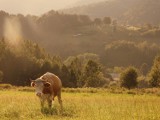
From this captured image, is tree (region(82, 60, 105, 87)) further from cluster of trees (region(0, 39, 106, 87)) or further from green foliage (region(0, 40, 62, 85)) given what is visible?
green foliage (region(0, 40, 62, 85))

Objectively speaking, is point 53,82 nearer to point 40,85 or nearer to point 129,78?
point 40,85

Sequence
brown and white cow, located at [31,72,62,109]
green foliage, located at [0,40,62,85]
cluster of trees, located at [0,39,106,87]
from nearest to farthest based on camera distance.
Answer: brown and white cow, located at [31,72,62,109] → green foliage, located at [0,40,62,85] → cluster of trees, located at [0,39,106,87]

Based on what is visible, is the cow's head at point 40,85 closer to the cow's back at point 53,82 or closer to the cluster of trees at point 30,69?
the cow's back at point 53,82

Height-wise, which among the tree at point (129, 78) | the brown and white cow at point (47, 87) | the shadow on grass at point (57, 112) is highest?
the brown and white cow at point (47, 87)

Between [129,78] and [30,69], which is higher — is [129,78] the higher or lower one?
the lower one

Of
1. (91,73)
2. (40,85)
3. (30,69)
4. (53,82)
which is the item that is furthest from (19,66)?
(40,85)

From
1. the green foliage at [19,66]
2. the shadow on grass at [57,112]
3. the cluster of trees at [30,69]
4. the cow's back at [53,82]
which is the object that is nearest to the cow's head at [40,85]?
the cow's back at [53,82]

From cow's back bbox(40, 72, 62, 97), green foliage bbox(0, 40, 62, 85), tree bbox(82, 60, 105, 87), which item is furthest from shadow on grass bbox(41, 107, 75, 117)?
tree bbox(82, 60, 105, 87)

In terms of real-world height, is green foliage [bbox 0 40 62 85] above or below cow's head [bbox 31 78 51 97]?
below

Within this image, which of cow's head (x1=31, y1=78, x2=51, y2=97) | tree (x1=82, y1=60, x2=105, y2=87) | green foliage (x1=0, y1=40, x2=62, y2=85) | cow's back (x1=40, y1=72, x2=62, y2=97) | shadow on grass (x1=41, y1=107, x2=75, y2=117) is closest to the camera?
shadow on grass (x1=41, y1=107, x2=75, y2=117)

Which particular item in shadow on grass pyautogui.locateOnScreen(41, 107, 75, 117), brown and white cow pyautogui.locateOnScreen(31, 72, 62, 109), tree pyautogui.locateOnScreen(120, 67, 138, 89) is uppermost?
brown and white cow pyautogui.locateOnScreen(31, 72, 62, 109)

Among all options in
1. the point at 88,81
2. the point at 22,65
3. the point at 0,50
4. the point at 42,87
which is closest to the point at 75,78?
the point at 88,81

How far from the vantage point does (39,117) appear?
18266mm

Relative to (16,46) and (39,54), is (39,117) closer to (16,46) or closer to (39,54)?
(16,46)
